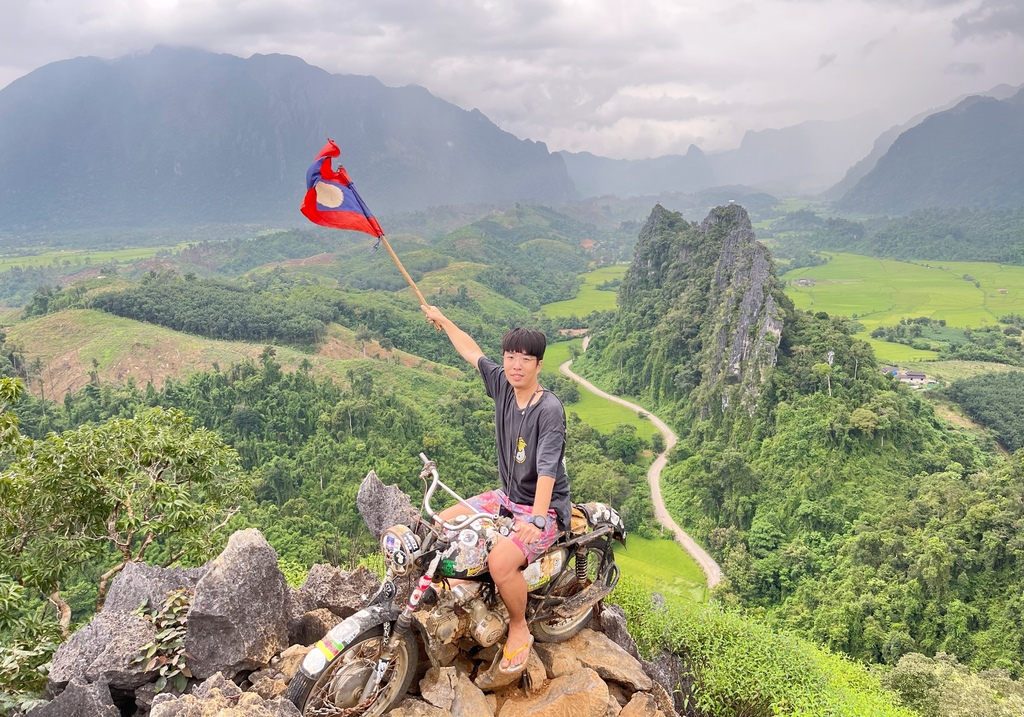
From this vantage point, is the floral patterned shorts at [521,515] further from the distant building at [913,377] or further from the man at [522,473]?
the distant building at [913,377]

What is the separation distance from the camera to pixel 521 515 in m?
4.15

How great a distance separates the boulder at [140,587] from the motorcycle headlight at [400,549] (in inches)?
99.7

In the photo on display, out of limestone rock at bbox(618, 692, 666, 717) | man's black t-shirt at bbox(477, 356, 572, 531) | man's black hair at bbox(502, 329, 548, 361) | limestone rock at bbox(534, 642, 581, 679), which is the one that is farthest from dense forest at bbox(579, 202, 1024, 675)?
man's black hair at bbox(502, 329, 548, 361)

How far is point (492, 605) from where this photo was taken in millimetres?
4480

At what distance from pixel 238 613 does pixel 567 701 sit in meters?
2.58

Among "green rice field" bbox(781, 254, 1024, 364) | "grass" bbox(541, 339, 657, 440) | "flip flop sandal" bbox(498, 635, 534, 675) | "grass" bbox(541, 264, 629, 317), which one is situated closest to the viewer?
"flip flop sandal" bbox(498, 635, 534, 675)

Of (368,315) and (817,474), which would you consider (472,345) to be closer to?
(817,474)

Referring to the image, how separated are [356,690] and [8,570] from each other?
4.99 m

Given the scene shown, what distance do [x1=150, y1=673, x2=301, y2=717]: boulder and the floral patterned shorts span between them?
1741mm

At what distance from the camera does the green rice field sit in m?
68.6

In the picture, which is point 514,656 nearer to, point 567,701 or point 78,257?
point 567,701

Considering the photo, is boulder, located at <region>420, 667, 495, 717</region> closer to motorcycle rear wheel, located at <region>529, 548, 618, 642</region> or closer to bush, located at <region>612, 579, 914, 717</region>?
motorcycle rear wheel, located at <region>529, 548, 618, 642</region>

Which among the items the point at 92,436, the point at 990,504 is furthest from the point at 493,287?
the point at 92,436

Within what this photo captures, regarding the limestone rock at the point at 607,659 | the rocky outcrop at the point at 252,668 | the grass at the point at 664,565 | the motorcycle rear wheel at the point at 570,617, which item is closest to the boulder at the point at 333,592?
the rocky outcrop at the point at 252,668
